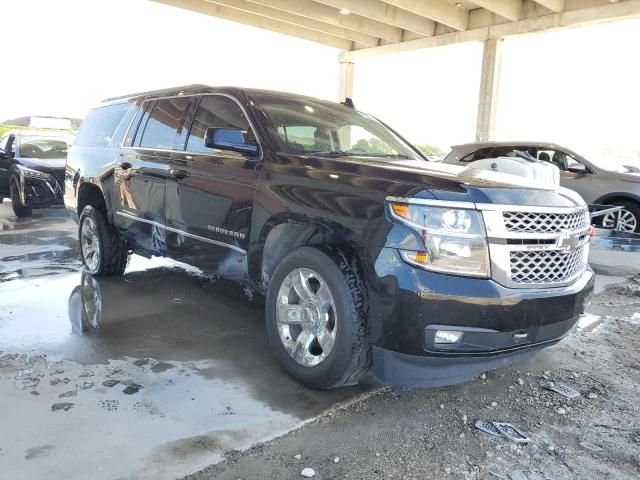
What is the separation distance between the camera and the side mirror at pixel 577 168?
9602mm

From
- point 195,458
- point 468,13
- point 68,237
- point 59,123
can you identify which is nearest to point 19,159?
point 68,237

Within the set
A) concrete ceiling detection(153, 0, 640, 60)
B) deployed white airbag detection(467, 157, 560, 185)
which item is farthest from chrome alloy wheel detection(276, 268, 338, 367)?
concrete ceiling detection(153, 0, 640, 60)

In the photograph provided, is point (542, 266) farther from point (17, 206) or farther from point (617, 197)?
point (17, 206)

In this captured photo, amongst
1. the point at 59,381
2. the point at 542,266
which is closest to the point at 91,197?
the point at 59,381

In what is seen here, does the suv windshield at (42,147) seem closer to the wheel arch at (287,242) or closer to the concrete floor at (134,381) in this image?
the concrete floor at (134,381)

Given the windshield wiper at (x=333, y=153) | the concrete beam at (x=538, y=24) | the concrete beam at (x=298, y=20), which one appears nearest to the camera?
the windshield wiper at (x=333, y=153)

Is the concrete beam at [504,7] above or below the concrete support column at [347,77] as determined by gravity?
above

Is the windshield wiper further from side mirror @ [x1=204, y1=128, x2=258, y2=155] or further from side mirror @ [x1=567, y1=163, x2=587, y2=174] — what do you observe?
side mirror @ [x1=567, y1=163, x2=587, y2=174]

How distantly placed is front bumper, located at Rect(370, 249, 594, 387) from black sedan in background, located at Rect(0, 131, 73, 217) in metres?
8.74

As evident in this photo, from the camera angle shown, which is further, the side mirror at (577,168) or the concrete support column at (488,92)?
the concrete support column at (488,92)

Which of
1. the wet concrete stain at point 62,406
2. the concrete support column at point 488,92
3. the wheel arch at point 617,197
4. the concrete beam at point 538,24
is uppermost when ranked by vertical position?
the concrete beam at point 538,24

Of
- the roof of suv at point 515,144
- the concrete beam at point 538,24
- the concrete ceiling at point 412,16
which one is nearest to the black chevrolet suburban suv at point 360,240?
the roof of suv at point 515,144

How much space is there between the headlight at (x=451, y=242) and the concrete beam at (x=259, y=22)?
18815mm

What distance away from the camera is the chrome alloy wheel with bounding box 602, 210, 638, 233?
9.16 m
